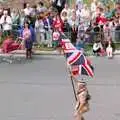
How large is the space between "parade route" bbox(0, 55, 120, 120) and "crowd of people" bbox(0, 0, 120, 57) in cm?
202

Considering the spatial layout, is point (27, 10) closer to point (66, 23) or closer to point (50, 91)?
point (66, 23)

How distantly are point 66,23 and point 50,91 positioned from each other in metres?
9.53

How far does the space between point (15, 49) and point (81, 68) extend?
12731 mm

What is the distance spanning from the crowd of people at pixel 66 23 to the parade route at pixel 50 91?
6.62 ft

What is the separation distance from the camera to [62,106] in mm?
16422

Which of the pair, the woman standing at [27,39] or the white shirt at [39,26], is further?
the white shirt at [39,26]

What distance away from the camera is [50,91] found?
18.5 metres

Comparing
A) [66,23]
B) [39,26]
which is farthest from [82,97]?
[66,23]

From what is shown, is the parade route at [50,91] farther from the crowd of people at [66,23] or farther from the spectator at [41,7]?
the spectator at [41,7]

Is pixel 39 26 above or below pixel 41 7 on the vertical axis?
below

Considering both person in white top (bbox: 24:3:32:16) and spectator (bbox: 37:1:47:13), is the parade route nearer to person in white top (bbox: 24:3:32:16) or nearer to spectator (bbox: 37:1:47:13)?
person in white top (bbox: 24:3:32:16)

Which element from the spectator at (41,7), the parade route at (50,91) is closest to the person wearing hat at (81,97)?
the parade route at (50,91)

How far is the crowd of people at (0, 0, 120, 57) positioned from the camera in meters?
27.0

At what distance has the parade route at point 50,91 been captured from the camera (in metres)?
15.6
